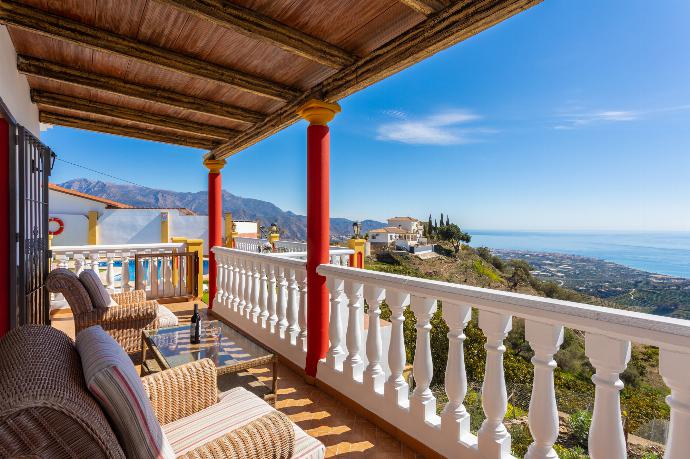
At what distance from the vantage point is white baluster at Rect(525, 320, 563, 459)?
1586mm

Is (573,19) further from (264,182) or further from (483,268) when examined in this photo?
(264,182)

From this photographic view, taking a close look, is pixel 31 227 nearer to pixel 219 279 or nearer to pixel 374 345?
pixel 219 279

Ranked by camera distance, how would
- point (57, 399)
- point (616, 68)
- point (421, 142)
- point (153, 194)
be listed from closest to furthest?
1. point (57, 399)
2. point (616, 68)
3. point (421, 142)
4. point (153, 194)

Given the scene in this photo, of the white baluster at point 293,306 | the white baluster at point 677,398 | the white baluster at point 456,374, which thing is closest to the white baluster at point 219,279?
the white baluster at point 293,306

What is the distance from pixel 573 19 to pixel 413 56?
31560 mm

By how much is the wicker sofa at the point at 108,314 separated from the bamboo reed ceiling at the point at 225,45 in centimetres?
181

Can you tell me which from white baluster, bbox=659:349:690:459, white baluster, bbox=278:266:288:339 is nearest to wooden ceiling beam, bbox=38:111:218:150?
white baluster, bbox=278:266:288:339

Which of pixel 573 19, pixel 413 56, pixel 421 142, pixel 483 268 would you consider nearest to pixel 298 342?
pixel 413 56

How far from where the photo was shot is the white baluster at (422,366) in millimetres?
2184

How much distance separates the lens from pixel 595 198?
137ft

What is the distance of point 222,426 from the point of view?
1554 millimetres

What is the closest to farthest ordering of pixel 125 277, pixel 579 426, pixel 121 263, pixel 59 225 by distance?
1. pixel 579 426
2. pixel 125 277
3. pixel 121 263
4. pixel 59 225

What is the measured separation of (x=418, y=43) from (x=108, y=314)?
3561 mm

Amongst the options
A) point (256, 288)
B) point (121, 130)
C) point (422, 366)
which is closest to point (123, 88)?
point (121, 130)
